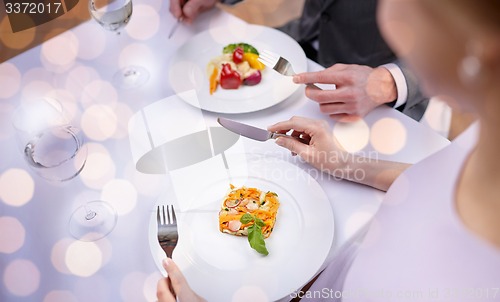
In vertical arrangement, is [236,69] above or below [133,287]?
above

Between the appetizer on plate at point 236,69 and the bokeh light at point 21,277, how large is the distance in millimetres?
536

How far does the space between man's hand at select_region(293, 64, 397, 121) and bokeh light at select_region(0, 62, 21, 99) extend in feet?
2.19

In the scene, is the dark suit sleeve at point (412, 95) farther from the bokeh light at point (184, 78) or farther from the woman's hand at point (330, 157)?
the bokeh light at point (184, 78)

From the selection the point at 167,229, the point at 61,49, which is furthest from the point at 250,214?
the point at 61,49

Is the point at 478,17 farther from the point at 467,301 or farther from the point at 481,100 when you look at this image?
the point at 467,301

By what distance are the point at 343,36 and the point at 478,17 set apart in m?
1.35

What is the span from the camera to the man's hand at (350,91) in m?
1.06

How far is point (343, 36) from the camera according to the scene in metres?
1.63

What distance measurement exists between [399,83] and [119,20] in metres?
0.66

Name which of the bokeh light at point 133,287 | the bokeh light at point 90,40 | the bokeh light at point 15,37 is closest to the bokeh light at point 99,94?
the bokeh light at point 90,40

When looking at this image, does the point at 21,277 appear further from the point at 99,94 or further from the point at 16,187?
the point at 99,94

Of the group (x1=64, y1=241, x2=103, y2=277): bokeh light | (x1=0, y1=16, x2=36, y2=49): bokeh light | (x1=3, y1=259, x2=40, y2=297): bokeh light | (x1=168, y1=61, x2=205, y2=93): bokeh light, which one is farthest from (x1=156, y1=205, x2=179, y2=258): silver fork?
(x1=0, y1=16, x2=36, y2=49): bokeh light

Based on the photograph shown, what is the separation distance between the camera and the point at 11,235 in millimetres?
909

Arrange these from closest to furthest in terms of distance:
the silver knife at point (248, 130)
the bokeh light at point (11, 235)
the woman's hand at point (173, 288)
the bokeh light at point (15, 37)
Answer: the woman's hand at point (173, 288)
the bokeh light at point (11, 235)
the silver knife at point (248, 130)
the bokeh light at point (15, 37)
